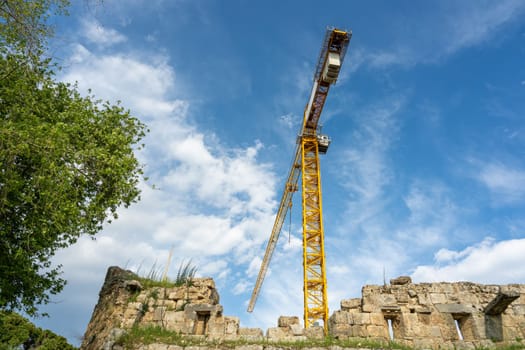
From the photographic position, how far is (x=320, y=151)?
3453cm

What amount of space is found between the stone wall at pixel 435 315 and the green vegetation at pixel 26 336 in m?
14.1

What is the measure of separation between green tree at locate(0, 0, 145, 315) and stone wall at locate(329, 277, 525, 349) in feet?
25.9

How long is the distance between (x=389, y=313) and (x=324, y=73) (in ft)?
78.2

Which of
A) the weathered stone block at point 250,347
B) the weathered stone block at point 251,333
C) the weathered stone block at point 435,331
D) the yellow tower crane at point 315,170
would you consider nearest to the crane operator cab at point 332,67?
the yellow tower crane at point 315,170

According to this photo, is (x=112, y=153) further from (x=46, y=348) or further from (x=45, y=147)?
(x=46, y=348)

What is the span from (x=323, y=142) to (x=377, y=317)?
85.3ft

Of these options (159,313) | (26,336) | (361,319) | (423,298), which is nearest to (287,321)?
(361,319)

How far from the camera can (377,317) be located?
916cm

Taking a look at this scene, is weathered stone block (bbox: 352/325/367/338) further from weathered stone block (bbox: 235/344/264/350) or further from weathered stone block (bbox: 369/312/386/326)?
weathered stone block (bbox: 235/344/264/350)

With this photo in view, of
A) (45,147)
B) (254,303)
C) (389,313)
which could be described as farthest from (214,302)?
(254,303)

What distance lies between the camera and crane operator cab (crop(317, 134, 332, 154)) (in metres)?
34.0

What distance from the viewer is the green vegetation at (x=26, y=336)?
1513cm

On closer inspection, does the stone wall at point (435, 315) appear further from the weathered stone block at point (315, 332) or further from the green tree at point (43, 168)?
the green tree at point (43, 168)

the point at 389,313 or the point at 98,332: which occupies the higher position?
the point at 389,313
